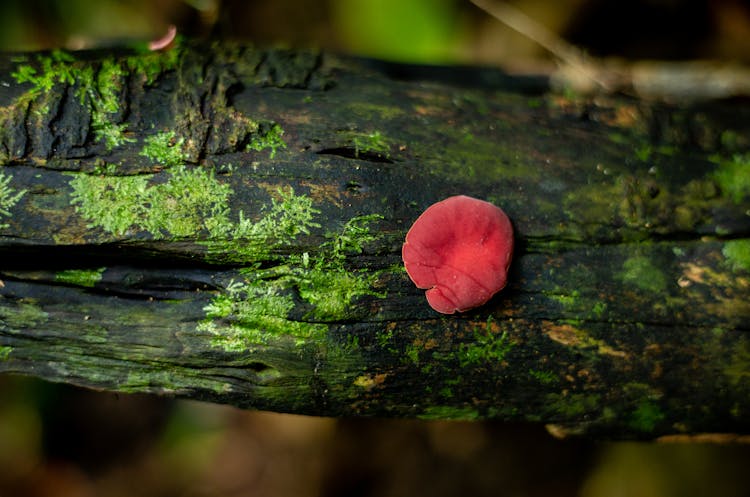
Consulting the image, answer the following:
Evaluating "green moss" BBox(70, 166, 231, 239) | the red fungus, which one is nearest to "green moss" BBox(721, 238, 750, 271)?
the red fungus

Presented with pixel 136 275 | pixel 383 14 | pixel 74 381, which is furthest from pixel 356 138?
pixel 383 14

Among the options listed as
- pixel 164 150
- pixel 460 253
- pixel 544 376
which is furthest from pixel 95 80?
pixel 544 376

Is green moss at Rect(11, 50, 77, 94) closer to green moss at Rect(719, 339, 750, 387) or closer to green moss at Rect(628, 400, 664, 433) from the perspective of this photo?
green moss at Rect(628, 400, 664, 433)

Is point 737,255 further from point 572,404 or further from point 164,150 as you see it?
point 164,150

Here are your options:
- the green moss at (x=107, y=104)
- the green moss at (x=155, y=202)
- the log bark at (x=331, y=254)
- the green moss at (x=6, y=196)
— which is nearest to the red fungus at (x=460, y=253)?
the log bark at (x=331, y=254)

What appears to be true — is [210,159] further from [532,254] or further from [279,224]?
[532,254]

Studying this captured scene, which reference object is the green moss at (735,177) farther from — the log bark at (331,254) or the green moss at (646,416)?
the green moss at (646,416)
